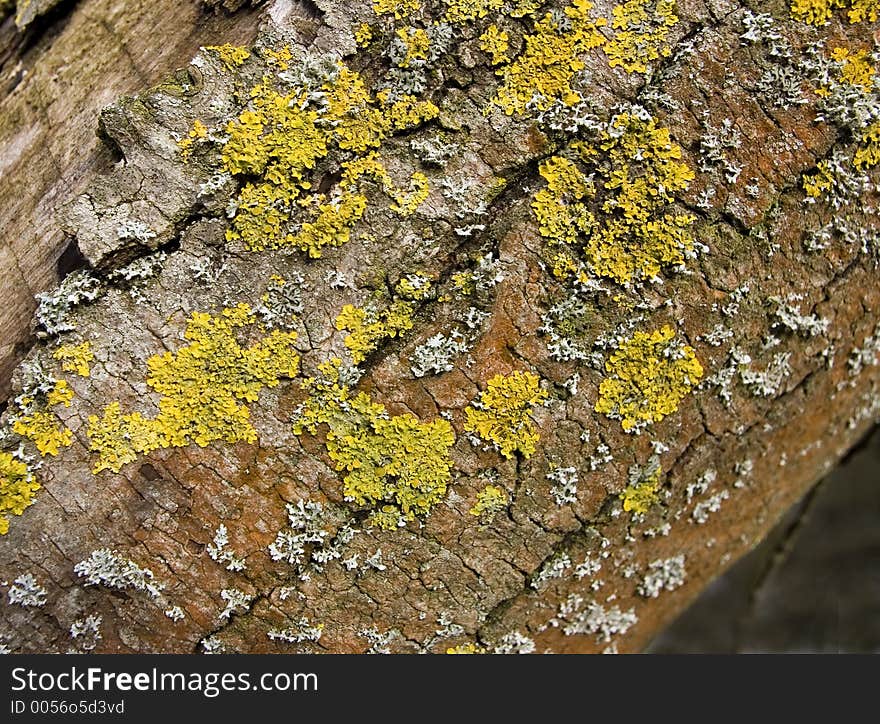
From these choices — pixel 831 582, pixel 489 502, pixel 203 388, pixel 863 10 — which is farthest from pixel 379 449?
pixel 831 582

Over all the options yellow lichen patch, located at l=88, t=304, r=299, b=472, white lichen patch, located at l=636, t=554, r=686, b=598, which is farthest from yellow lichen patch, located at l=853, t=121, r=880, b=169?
yellow lichen patch, located at l=88, t=304, r=299, b=472

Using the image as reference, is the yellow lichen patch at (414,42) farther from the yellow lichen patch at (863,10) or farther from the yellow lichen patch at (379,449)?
the yellow lichen patch at (863,10)

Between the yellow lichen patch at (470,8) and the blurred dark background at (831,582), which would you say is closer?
the yellow lichen patch at (470,8)

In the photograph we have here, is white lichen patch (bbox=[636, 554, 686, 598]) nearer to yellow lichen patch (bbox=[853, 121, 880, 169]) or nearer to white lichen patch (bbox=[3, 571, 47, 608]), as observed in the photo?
yellow lichen patch (bbox=[853, 121, 880, 169])

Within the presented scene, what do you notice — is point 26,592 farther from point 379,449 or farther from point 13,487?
point 379,449

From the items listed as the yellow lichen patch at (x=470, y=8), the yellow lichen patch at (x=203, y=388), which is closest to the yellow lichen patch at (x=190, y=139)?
the yellow lichen patch at (x=203, y=388)

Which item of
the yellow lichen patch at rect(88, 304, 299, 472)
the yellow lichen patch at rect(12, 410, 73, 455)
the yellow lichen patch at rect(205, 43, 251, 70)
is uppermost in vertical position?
the yellow lichen patch at rect(205, 43, 251, 70)
